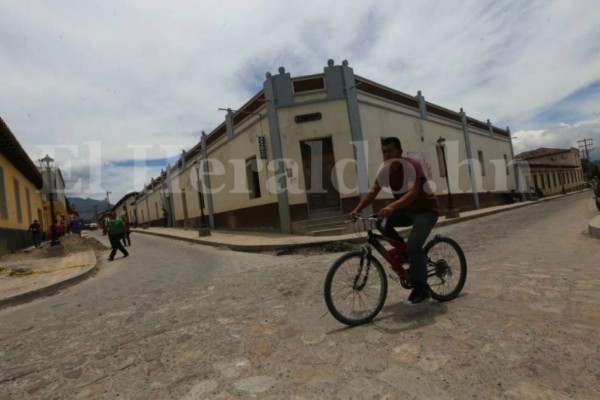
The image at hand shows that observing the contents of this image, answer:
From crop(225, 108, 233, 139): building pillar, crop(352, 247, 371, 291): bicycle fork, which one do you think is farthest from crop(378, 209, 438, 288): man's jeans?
crop(225, 108, 233, 139): building pillar

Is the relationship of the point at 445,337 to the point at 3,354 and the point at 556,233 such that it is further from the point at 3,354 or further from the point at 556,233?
the point at 556,233

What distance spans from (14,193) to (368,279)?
19.2 metres

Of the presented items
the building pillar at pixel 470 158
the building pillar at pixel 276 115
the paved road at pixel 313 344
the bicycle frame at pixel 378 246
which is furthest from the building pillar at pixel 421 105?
the bicycle frame at pixel 378 246

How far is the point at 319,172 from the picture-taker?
619 inches

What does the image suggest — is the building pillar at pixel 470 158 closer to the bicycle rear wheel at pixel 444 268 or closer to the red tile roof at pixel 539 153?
the bicycle rear wheel at pixel 444 268

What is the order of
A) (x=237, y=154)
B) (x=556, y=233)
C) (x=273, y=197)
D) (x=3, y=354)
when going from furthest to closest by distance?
(x=237, y=154), (x=273, y=197), (x=556, y=233), (x=3, y=354)

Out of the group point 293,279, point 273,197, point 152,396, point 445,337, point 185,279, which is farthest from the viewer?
point 273,197

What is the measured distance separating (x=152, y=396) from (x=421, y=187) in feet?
9.80

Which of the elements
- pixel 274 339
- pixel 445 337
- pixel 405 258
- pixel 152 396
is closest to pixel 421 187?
pixel 405 258

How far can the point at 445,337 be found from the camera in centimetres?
320

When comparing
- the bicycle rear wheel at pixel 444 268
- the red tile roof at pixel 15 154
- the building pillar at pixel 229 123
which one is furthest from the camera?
the building pillar at pixel 229 123

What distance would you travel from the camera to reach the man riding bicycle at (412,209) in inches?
152

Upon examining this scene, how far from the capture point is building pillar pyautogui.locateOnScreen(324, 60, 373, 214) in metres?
15.4

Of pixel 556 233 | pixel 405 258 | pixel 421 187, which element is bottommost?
pixel 556 233
